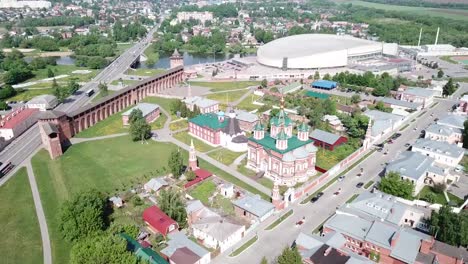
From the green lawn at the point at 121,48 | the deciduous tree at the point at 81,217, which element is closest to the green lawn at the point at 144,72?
the green lawn at the point at 121,48

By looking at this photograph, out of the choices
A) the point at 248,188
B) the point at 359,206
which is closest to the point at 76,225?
the point at 248,188

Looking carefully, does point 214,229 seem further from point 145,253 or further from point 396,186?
point 396,186

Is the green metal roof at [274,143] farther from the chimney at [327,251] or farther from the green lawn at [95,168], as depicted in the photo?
the chimney at [327,251]

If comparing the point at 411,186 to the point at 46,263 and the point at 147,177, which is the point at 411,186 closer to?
the point at 147,177

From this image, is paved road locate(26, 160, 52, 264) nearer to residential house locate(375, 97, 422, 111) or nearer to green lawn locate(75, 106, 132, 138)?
green lawn locate(75, 106, 132, 138)

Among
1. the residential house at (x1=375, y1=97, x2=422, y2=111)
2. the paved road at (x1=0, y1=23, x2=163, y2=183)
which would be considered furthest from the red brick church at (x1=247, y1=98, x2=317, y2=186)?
the paved road at (x1=0, y1=23, x2=163, y2=183)

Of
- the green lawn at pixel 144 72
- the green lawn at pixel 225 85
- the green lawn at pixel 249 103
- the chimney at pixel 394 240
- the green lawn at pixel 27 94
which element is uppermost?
the chimney at pixel 394 240

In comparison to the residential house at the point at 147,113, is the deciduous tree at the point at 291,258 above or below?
above
